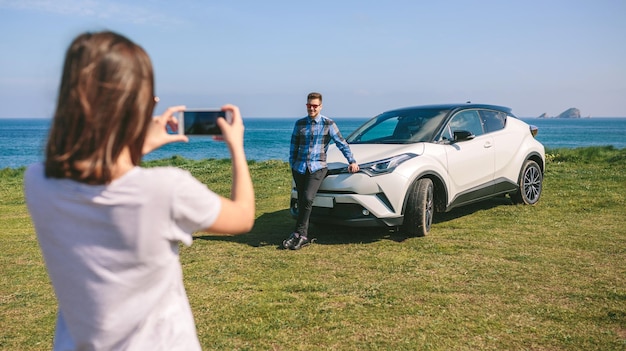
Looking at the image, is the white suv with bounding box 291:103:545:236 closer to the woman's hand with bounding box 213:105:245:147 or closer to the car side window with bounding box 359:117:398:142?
the car side window with bounding box 359:117:398:142

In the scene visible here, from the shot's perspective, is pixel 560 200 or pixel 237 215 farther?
pixel 560 200

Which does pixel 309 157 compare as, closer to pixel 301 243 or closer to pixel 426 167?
pixel 301 243

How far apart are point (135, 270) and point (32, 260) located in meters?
6.24

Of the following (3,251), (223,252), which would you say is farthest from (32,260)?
(223,252)

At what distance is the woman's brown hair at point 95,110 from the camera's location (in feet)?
4.47

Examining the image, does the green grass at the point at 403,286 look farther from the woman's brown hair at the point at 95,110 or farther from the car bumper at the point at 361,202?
the woman's brown hair at the point at 95,110

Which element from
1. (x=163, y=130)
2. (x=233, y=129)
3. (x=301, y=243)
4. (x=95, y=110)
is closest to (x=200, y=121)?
(x=163, y=130)

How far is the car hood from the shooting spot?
7406 millimetres

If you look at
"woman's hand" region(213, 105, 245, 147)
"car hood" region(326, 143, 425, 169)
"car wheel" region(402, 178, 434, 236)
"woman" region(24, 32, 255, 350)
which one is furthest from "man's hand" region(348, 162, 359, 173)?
"woman" region(24, 32, 255, 350)

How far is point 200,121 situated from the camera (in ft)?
6.25

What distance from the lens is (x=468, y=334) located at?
430 centimetres

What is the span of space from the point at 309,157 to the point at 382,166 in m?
0.94

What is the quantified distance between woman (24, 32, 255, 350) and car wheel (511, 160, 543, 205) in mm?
8497

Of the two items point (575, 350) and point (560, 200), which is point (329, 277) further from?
point (560, 200)
